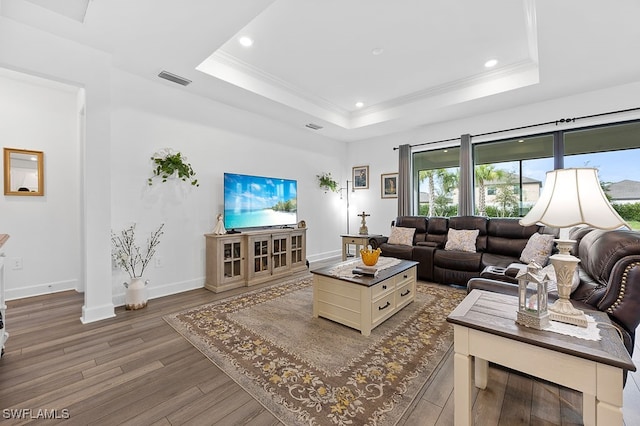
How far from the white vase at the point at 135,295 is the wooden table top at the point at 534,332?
322 centimetres

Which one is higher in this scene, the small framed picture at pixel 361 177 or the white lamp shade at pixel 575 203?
the small framed picture at pixel 361 177

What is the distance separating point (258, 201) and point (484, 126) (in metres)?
4.10

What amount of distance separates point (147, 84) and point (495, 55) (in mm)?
4372

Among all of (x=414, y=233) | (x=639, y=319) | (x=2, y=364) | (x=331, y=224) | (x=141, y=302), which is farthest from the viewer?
(x=331, y=224)

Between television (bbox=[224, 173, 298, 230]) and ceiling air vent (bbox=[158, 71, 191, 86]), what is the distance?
4.16 feet

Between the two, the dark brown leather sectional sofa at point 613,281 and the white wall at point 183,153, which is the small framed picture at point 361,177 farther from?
the dark brown leather sectional sofa at point 613,281

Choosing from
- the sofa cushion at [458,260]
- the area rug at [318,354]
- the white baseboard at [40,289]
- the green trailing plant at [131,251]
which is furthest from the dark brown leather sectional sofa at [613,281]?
the white baseboard at [40,289]

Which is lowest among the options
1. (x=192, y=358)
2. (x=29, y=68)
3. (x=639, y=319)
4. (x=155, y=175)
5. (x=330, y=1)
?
(x=192, y=358)

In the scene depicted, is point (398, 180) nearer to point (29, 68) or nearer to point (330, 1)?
point (330, 1)

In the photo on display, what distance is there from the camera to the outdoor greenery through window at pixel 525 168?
3.70 metres

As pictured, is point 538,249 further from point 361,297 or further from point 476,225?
point 361,297

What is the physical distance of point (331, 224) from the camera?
6.22m

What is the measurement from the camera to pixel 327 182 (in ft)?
19.3

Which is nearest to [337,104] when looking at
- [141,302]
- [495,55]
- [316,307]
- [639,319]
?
[495,55]
